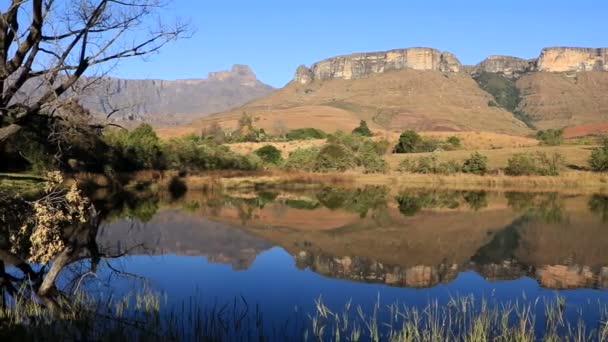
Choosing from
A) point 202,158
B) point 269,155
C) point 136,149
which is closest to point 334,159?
point 202,158

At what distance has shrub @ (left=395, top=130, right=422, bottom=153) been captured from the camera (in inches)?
2857

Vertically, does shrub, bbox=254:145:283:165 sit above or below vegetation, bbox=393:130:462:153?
below

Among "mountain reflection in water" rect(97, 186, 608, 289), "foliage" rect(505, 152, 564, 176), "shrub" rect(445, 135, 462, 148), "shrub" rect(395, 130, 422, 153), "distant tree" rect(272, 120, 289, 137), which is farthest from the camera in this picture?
"distant tree" rect(272, 120, 289, 137)

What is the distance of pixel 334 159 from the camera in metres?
56.5

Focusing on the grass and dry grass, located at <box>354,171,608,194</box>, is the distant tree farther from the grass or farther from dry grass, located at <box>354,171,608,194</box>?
the grass

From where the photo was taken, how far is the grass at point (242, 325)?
26.5ft

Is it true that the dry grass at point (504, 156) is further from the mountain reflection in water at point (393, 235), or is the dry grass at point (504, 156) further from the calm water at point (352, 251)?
the calm water at point (352, 251)

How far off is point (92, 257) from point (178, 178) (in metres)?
31.2

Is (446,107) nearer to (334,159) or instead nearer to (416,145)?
(416,145)

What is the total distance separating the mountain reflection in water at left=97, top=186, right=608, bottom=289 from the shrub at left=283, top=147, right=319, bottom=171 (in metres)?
19.5

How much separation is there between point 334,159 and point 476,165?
13.1 metres

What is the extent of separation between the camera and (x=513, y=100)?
185125 millimetres

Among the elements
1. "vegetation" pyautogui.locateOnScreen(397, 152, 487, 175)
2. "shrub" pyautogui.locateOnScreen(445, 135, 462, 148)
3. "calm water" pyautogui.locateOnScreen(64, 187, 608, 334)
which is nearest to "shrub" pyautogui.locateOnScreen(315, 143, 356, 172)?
"vegetation" pyautogui.locateOnScreen(397, 152, 487, 175)

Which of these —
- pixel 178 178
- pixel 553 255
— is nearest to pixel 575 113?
pixel 178 178
